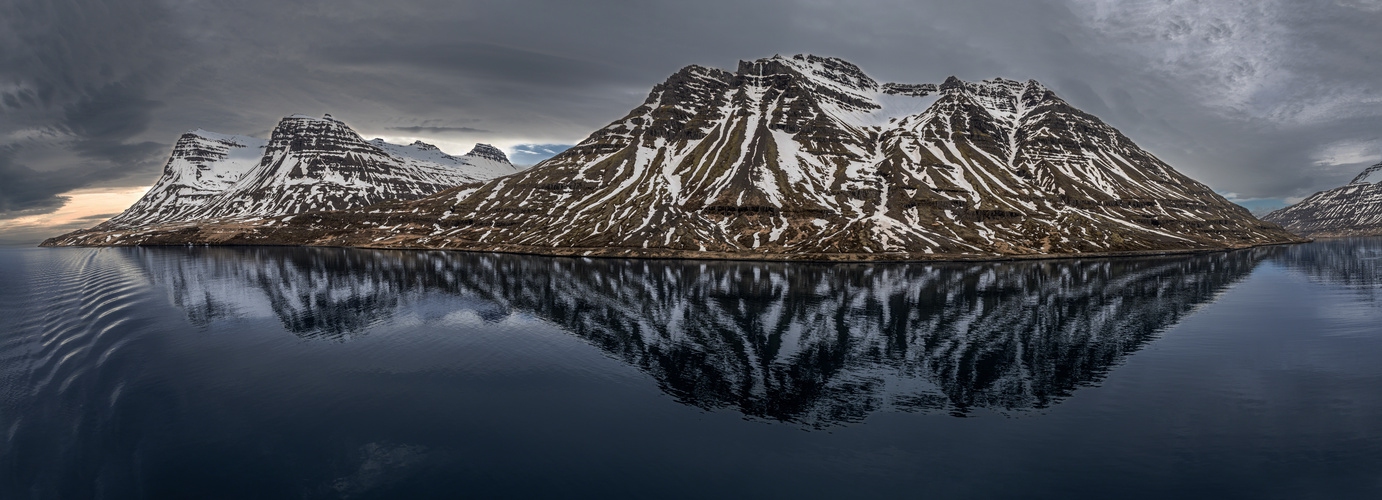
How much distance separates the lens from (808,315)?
108875 millimetres

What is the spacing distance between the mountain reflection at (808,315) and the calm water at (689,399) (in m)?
0.72

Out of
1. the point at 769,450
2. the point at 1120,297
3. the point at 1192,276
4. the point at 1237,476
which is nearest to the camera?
the point at 1237,476

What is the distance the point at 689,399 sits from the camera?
5991cm

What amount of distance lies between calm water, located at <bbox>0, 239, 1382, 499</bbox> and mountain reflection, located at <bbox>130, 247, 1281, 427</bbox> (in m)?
0.72

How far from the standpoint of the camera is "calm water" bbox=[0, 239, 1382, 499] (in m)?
42.2

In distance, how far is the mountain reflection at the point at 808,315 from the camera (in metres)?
64.0

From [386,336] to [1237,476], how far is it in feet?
338

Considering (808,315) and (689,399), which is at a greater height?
(808,315)

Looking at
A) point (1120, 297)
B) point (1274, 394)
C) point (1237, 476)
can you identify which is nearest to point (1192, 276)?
point (1120, 297)

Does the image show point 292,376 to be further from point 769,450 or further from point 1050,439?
point 1050,439

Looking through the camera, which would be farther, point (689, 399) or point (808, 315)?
point (808, 315)

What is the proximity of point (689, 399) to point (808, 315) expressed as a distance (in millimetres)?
54330

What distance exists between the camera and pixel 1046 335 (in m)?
91.1

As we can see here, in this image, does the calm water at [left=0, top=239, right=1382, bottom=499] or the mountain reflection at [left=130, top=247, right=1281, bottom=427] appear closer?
the calm water at [left=0, top=239, right=1382, bottom=499]
